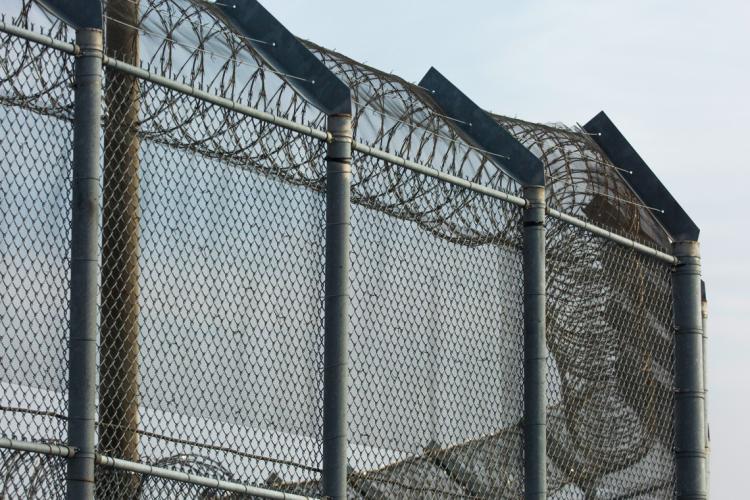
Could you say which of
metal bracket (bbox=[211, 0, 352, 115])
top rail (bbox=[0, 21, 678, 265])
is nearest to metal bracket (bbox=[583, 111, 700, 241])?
top rail (bbox=[0, 21, 678, 265])

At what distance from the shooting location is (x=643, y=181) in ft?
30.8

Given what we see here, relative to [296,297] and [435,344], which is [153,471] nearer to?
[296,297]

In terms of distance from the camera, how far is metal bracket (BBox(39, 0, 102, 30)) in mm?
5895

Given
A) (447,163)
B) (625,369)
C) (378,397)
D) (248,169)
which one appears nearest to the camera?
(248,169)

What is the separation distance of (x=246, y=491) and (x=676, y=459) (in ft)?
12.4

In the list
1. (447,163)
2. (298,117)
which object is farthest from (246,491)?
(447,163)

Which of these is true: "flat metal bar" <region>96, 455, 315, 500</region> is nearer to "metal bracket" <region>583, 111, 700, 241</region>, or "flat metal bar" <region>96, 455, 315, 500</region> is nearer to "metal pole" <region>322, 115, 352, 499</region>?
"metal pole" <region>322, 115, 352, 499</region>

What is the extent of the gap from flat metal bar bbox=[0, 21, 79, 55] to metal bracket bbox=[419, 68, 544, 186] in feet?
9.31

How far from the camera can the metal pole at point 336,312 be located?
663 cm

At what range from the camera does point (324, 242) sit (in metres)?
6.81

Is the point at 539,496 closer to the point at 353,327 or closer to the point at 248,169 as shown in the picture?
the point at 353,327

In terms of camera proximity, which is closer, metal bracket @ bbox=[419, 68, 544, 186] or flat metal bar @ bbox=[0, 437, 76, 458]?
flat metal bar @ bbox=[0, 437, 76, 458]

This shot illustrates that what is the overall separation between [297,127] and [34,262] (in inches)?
63.9

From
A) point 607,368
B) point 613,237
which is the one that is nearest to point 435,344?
point 607,368
